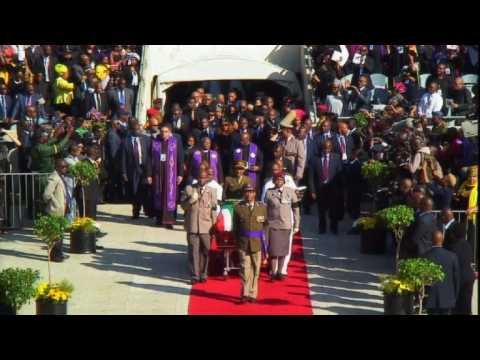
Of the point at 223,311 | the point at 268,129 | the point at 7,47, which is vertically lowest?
the point at 223,311

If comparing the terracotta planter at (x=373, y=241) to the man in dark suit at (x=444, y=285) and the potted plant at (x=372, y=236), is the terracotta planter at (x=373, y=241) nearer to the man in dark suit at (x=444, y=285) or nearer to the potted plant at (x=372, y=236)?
the potted plant at (x=372, y=236)

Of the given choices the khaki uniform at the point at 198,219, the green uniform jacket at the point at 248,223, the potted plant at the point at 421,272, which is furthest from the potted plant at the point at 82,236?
the potted plant at the point at 421,272

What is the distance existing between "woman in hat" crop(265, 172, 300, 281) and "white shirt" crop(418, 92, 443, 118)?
8.06 m

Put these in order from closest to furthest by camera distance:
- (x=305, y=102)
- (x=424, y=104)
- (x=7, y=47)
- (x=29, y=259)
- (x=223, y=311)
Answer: (x=223, y=311) < (x=29, y=259) < (x=424, y=104) < (x=305, y=102) < (x=7, y=47)

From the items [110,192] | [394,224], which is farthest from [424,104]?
[394,224]

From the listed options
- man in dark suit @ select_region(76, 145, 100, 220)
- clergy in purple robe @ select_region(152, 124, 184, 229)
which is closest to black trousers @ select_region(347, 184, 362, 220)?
clergy in purple robe @ select_region(152, 124, 184, 229)

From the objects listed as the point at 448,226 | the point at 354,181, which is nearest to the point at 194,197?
the point at 448,226

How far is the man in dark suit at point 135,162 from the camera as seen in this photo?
23366mm

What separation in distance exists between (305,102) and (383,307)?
11.3m

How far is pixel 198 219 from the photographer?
1878 cm

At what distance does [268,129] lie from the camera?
79.2ft

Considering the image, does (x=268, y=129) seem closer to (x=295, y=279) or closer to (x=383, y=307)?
(x=295, y=279)

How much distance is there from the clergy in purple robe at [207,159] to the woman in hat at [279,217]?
321 cm

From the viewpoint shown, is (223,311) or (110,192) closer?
(223,311)
